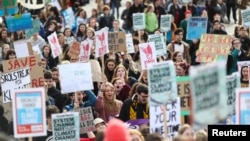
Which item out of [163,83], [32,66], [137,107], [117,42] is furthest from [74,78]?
[117,42]

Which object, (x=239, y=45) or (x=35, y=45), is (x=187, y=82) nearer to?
(x=239, y=45)

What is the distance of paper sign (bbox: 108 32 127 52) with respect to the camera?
16.8 m

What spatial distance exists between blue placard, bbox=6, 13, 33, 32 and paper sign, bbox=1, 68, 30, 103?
6222mm

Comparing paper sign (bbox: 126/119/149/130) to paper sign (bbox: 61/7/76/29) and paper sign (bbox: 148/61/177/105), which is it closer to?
paper sign (bbox: 148/61/177/105)

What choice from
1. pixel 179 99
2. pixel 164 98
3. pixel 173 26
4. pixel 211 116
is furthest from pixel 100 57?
pixel 211 116

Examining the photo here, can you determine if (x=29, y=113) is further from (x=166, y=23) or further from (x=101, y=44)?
(x=166, y=23)

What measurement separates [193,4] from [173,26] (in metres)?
2.84

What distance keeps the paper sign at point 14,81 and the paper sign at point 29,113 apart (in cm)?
297

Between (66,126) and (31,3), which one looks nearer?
(66,126)

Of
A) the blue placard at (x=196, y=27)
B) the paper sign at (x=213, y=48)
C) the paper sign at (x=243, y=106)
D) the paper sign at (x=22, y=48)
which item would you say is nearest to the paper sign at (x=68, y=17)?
the blue placard at (x=196, y=27)

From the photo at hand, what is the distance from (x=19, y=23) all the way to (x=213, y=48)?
13.6 feet

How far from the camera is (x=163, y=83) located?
8.65 metres

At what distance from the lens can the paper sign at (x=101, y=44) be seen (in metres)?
16.1

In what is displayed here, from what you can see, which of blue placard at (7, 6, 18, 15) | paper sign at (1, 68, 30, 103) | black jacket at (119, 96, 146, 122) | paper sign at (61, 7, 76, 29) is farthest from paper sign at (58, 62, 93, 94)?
paper sign at (61, 7, 76, 29)
